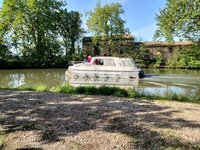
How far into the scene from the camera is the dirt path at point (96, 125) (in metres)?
5.21

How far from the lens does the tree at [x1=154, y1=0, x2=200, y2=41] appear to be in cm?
1681

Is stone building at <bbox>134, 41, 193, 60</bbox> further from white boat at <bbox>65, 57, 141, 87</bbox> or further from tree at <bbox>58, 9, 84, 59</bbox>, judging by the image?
white boat at <bbox>65, 57, 141, 87</bbox>

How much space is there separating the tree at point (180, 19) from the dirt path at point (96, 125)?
10.4 meters

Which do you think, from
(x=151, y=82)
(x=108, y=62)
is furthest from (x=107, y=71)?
(x=151, y=82)

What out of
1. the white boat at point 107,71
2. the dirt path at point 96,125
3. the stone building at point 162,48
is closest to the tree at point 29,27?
the stone building at point 162,48

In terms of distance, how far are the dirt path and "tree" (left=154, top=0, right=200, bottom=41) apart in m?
10.4

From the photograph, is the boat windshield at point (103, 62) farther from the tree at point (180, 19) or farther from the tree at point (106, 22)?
the tree at point (106, 22)

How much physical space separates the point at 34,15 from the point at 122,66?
87.8ft

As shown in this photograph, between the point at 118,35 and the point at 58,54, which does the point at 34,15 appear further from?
the point at 118,35

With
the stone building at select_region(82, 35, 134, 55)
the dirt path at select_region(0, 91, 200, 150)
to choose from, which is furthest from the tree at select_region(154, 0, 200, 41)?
the stone building at select_region(82, 35, 134, 55)

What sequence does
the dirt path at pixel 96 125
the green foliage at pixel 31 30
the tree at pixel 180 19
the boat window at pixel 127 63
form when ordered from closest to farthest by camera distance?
1. the dirt path at pixel 96 125
2. the tree at pixel 180 19
3. the boat window at pixel 127 63
4. the green foliage at pixel 31 30

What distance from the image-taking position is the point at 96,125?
604cm

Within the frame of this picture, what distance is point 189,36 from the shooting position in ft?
59.5

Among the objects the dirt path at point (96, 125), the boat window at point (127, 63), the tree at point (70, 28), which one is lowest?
the dirt path at point (96, 125)
